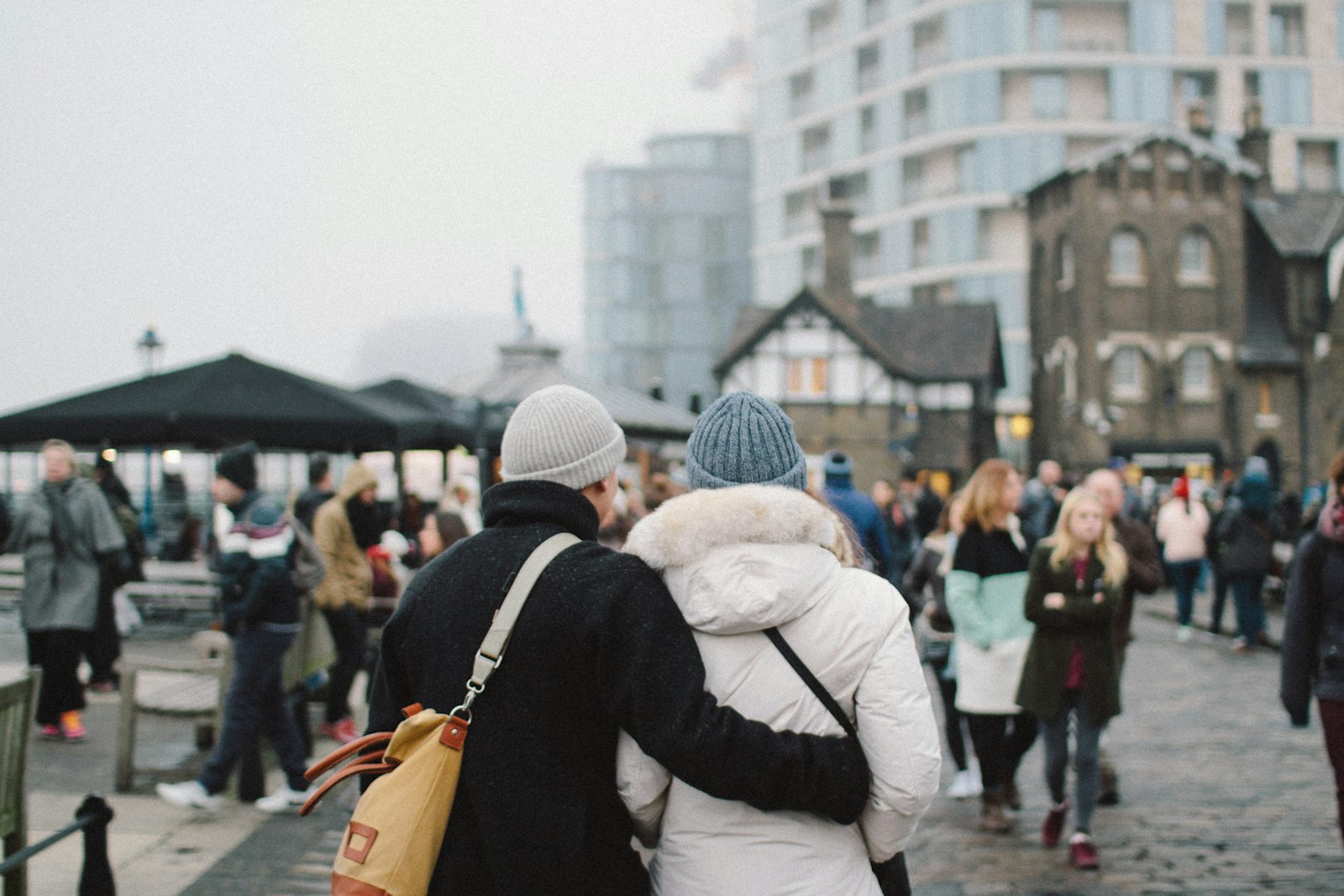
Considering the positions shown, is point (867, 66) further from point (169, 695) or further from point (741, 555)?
point (741, 555)

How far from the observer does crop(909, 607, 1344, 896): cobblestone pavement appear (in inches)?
219

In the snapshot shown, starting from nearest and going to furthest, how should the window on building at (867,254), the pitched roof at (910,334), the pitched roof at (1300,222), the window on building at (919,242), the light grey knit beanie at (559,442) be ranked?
1. the light grey knit beanie at (559,442)
2. the pitched roof at (910,334)
3. the pitched roof at (1300,222)
4. the window on building at (919,242)
5. the window on building at (867,254)

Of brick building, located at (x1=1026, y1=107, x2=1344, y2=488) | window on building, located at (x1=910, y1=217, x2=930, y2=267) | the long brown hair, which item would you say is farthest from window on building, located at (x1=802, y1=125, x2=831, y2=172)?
the long brown hair

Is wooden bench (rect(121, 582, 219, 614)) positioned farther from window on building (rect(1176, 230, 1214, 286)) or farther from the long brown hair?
window on building (rect(1176, 230, 1214, 286))

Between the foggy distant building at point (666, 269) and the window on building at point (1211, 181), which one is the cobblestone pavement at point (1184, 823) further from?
the foggy distant building at point (666, 269)

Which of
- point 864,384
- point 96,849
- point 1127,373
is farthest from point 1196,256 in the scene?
point 96,849

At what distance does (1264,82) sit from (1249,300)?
1993 centimetres

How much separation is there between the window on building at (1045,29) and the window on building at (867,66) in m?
7.74

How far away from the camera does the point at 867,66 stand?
60938 millimetres

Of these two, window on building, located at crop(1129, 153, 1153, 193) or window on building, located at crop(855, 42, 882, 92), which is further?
window on building, located at crop(855, 42, 882, 92)

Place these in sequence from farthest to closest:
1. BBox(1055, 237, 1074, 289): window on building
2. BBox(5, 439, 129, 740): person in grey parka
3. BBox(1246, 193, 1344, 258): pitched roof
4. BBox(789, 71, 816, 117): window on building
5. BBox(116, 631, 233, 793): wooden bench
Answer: BBox(789, 71, 816, 117): window on building → BBox(1055, 237, 1074, 289): window on building → BBox(1246, 193, 1344, 258): pitched roof → BBox(5, 439, 129, 740): person in grey parka → BBox(116, 631, 233, 793): wooden bench

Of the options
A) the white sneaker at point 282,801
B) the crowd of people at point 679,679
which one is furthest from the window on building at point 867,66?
the crowd of people at point 679,679

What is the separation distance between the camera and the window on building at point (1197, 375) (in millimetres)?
40406

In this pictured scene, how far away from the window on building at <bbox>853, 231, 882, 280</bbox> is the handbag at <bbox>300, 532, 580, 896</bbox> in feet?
194
